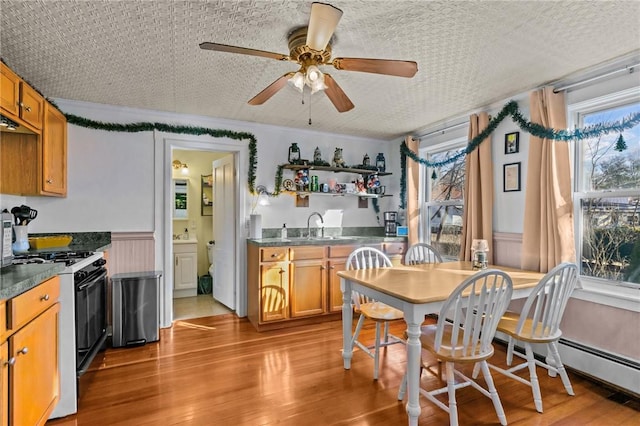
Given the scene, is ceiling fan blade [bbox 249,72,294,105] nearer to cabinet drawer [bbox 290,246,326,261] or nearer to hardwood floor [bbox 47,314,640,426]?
cabinet drawer [bbox 290,246,326,261]

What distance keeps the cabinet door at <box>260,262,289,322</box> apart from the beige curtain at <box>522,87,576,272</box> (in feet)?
7.61

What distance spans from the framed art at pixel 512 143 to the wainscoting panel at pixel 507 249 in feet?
2.58

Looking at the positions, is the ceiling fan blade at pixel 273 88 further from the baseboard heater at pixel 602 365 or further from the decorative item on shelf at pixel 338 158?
the baseboard heater at pixel 602 365

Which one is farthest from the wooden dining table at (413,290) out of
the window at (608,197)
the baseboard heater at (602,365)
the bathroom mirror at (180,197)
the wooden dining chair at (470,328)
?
the bathroom mirror at (180,197)

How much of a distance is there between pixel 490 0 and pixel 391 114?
6.32 feet

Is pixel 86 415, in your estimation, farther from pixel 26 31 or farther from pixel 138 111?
pixel 138 111

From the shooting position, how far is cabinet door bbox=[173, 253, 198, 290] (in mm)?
4746

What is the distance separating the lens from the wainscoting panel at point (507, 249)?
304 centimetres

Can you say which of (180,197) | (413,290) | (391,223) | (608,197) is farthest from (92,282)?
(608,197)

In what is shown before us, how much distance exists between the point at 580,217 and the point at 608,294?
63 cm

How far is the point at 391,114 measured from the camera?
12.0ft

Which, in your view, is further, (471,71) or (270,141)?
(270,141)

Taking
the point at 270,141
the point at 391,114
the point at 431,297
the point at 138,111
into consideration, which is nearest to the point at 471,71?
the point at 391,114

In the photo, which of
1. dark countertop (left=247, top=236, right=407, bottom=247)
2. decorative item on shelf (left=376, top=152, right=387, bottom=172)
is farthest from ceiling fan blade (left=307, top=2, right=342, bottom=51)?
decorative item on shelf (left=376, top=152, right=387, bottom=172)
